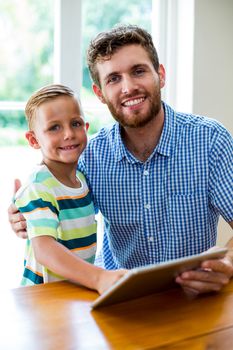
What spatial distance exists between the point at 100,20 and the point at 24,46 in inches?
18.8

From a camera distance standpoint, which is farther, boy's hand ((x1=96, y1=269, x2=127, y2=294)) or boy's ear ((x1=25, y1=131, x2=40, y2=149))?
boy's ear ((x1=25, y1=131, x2=40, y2=149))

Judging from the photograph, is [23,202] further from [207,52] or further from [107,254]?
[207,52]

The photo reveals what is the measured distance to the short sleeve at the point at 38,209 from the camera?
1325mm

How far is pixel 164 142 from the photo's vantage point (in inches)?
69.1

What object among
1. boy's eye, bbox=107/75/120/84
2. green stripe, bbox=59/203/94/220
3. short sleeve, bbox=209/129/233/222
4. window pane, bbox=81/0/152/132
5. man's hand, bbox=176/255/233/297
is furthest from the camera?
window pane, bbox=81/0/152/132

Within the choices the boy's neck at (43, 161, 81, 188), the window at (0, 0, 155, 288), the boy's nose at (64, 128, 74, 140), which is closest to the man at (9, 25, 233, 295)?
the boy's neck at (43, 161, 81, 188)

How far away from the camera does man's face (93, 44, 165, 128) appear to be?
5.74 ft

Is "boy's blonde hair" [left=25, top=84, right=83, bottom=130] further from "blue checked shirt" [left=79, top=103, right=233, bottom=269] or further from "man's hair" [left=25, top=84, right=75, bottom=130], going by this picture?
"blue checked shirt" [left=79, top=103, right=233, bottom=269]

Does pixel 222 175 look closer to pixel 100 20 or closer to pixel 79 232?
pixel 79 232

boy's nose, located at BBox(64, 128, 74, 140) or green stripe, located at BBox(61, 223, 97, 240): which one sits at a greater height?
boy's nose, located at BBox(64, 128, 74, 140)

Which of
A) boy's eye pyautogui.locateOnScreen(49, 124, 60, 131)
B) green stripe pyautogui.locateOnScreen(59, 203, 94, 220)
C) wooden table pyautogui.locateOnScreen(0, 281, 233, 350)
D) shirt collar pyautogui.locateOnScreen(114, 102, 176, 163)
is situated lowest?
wooden table pyautogui.locateOnScreen(0, 281, 233, 350)

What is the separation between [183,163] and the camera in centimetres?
174

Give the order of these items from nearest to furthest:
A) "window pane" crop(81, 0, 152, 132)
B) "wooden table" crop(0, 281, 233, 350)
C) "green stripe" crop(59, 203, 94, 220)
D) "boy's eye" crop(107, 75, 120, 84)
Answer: "wooden table" crop(0, 281, 233, 350)
"green stripe" crop(59, 203, 94, 220)
"boy's eye" crop(107, 75, 120, 84)
"window pane" crop(81, 0, 152, 132)

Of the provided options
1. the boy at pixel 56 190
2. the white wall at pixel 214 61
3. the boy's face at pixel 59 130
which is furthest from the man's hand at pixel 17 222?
the white wall at pixel 214 61
